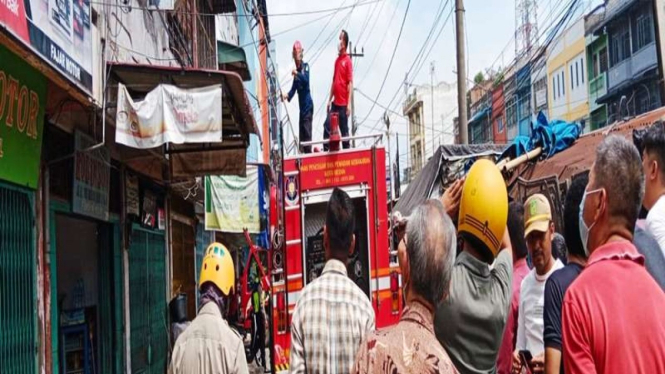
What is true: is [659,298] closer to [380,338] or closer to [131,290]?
[380,338]

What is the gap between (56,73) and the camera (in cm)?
545

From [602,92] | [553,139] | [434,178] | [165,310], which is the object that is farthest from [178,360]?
[602,92]

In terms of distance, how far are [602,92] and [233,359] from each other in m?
35.0

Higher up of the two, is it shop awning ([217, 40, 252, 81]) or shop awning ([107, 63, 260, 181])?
shop awning ([217, 40, 252, 81])

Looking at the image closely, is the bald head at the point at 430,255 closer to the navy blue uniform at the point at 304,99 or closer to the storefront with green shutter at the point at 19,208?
the storefront with green shutter at the point at 19,208

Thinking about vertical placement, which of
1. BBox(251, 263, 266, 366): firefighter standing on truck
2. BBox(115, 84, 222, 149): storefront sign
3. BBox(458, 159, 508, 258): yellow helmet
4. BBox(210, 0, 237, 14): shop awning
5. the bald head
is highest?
BBox(210, 0, 237, 14): shop awning

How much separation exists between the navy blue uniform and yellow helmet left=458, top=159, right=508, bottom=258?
853 centimetres

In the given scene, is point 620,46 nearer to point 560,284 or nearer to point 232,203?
point 232,203

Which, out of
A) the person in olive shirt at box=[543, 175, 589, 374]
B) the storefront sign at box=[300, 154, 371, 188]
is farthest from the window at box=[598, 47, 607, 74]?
the person in olive shirt at box=[543, 175, 589, 374]

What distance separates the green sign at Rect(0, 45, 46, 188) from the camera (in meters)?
5.55

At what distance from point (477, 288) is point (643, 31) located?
105 ft

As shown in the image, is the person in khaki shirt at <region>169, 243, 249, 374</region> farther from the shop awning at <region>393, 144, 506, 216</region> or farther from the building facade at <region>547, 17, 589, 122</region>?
Result: the building facade at <region>547, 17, 589, 122</region>

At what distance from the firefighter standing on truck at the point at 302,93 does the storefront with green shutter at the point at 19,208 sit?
5.75 m

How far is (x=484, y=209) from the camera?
124 inches
